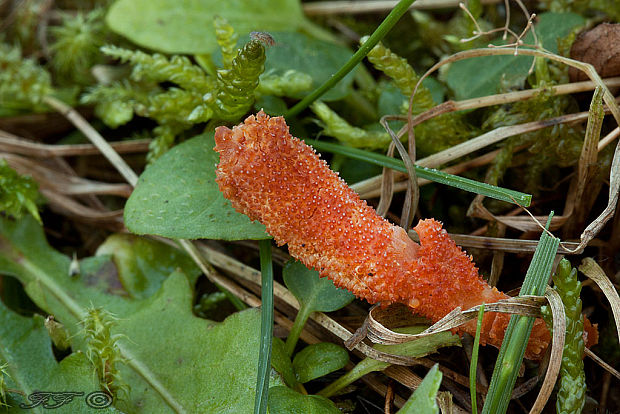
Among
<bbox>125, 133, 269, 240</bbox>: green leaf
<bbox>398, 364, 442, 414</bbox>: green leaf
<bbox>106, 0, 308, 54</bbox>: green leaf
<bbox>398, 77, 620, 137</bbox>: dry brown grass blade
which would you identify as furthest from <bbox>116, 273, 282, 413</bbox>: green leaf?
<bbox>106, 0, 308, 54</bbox>: green leaf

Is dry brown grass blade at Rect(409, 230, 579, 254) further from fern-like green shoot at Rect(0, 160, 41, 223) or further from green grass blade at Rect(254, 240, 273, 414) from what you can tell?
fern-like green shoot at Rect(0, 160, 41, 223)

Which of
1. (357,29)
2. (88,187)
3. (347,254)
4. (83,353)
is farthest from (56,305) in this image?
(357,29)

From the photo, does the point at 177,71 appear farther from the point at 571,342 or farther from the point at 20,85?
the point at 571,342

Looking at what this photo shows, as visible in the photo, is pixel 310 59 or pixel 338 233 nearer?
pixel 338 233

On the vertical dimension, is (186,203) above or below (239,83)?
below

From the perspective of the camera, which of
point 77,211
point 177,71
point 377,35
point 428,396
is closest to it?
point 428,396

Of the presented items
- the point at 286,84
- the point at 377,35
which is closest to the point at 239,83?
the point at 286,84

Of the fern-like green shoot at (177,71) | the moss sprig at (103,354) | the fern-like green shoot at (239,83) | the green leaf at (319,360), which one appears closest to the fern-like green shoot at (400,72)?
the fern-like green shoot at (239,83)
